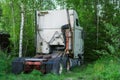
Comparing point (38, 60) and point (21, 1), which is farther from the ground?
point (21, 1)

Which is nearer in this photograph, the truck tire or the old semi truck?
the truck tire

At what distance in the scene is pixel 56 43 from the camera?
58.4 ft

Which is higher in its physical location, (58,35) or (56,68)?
(58,35)

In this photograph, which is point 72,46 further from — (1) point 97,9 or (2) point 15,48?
(1) point 97,9

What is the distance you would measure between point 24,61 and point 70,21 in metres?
3.73

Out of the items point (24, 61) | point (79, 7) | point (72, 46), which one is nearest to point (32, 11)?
point (79, 7)

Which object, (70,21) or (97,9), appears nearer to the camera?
(70,21)

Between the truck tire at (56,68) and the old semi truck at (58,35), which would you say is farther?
the old semi truck at (58,35)

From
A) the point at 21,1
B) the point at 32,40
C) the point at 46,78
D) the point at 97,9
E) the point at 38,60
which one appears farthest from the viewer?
the point at 97,9

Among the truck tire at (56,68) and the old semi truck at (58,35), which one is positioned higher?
the old semi truck at (58,35)

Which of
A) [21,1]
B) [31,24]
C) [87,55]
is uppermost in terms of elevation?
[21,1]

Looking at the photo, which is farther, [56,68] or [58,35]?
[58,35]

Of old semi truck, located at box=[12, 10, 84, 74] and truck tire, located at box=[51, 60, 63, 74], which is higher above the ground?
old semi truck, located at box=[12, 10, 84, 74]

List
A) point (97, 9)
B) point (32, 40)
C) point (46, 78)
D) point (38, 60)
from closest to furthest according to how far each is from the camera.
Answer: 1. point (46, 78)
2. point (38, 60)
3. point (32, 40)
4. point (97, 9)
